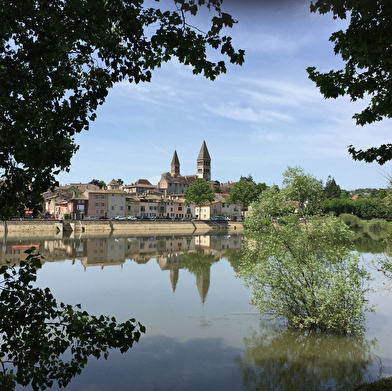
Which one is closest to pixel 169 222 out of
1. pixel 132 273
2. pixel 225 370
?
pixel 132 273

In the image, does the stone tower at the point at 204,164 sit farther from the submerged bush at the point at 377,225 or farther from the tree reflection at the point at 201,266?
the tree reflection at the point at 201,266

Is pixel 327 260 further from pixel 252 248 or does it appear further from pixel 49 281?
pixel 49 281

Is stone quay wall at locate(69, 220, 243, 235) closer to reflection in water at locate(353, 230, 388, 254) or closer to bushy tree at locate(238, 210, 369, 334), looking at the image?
reflection in water at locate(353, 230, 388, 254)

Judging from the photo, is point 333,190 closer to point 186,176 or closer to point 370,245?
point 186,176

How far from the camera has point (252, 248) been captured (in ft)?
54.0

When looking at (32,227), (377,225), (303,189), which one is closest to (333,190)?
(377,225)

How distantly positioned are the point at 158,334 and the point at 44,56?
12025mm

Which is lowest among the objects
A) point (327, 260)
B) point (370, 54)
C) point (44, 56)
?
point (327, 260)

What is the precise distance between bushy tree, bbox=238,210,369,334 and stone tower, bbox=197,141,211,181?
142197mm

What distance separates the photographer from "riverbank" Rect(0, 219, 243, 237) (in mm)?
59031

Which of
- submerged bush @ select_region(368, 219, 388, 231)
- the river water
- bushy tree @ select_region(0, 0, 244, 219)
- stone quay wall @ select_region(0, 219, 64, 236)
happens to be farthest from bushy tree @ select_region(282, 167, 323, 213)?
submerged bush @ select_region(368, 219, 388, 231)

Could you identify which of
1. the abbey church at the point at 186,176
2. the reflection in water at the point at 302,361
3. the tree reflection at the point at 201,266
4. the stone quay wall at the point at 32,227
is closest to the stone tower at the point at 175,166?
the abbey church at the point at 186,176

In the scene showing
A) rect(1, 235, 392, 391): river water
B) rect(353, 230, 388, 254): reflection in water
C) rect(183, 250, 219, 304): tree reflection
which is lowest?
rect(183, 250, 219, 304): tree reflection

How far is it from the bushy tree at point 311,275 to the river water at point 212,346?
0.87 meters
